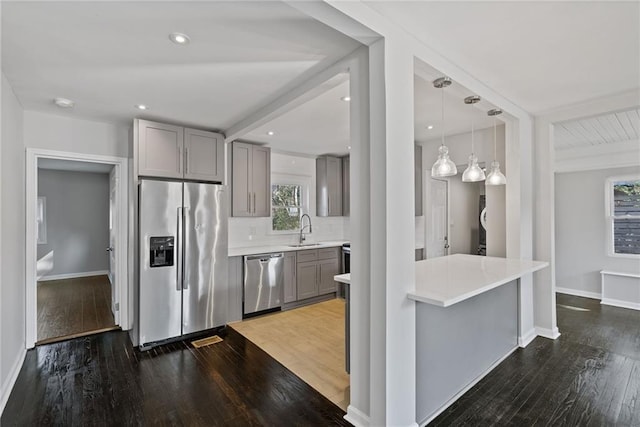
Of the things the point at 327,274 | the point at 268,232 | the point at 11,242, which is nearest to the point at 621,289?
the point at 327,274

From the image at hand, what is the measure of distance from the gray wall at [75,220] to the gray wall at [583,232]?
31.0 feet

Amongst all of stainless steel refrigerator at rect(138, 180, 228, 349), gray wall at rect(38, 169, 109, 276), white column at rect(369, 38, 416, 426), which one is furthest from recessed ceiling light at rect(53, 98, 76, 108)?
gray wall at rect(38, 169, 109, 276)

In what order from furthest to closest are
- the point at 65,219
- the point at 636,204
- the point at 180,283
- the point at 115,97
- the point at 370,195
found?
the point at 65,219 → the point at 636,204 → the point at 180,283 → the point at 115,97 → the point at 370,195

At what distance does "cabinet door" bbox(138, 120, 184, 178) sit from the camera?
3365mm

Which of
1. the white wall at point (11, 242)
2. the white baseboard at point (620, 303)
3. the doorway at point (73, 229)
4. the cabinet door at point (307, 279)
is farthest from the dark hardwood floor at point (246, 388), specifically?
the doorway at point (73, 229)

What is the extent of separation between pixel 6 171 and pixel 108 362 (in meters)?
1.89

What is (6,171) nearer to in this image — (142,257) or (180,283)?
(142,257)

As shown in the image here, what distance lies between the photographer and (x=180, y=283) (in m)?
3.43

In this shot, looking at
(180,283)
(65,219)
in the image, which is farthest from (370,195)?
(65,219)

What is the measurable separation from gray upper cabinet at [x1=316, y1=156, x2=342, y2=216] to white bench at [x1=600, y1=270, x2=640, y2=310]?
434 centimetres

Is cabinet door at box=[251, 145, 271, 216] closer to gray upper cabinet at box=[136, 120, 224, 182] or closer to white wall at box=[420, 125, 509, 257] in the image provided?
gray upper cabinet at box=[136, 120, 224, 182]

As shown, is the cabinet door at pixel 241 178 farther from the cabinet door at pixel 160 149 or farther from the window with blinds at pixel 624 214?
the window with blinds at pixel 624 214

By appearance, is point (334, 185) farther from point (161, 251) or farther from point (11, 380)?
point (11, 380)

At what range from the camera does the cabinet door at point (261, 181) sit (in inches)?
179
